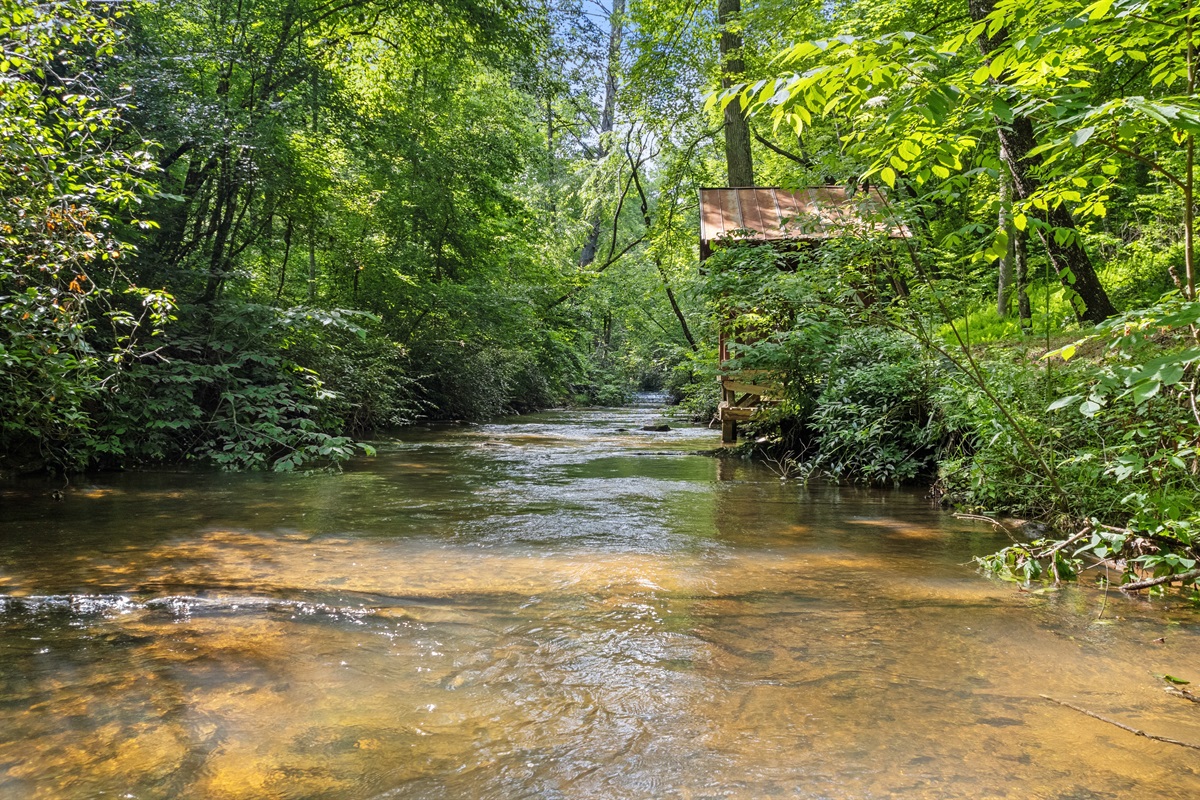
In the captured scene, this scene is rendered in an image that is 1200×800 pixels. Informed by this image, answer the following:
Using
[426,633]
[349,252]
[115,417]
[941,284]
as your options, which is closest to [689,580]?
[426,633]

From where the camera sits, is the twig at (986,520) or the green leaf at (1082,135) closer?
the green leaf at (1082,135)

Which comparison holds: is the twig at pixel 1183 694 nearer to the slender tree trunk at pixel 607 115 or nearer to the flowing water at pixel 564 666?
the flowing water at pixel 564 666

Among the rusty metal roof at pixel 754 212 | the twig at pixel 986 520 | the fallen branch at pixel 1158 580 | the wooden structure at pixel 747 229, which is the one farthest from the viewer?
the rusty metal roof at pixel 754 212

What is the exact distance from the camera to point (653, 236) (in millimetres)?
17344

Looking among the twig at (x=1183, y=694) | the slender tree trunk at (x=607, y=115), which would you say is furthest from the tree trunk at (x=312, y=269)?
the twig at (x=1183, y=694)

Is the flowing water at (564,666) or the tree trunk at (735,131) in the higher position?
the tree trunk at (735,131)

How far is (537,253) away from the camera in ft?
69.4

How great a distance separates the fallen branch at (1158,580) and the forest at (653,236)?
3cm

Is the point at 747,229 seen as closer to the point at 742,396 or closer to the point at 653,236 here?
the point at 742,396

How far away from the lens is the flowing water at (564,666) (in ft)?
6.66

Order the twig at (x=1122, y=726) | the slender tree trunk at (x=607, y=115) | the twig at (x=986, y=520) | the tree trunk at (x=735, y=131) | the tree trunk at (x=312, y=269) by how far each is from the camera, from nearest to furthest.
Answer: the twig at (x=1122, y=726)
the twig at (x=986, y=520)
the tree trunk at (x=312, y=269)
the tree trunk at (x=735, y=131)
the slender tree trunk at (x=607, y=115)

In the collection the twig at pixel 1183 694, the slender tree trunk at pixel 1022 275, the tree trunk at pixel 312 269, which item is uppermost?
the tree trunk at pixel 312 269

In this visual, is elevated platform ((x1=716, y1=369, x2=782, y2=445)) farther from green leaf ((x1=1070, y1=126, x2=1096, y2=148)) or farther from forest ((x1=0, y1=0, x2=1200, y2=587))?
green leaf ((x1=1070, y1=126, x2=1096, y2=148))

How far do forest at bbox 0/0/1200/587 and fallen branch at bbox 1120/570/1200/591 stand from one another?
3 centimetres
